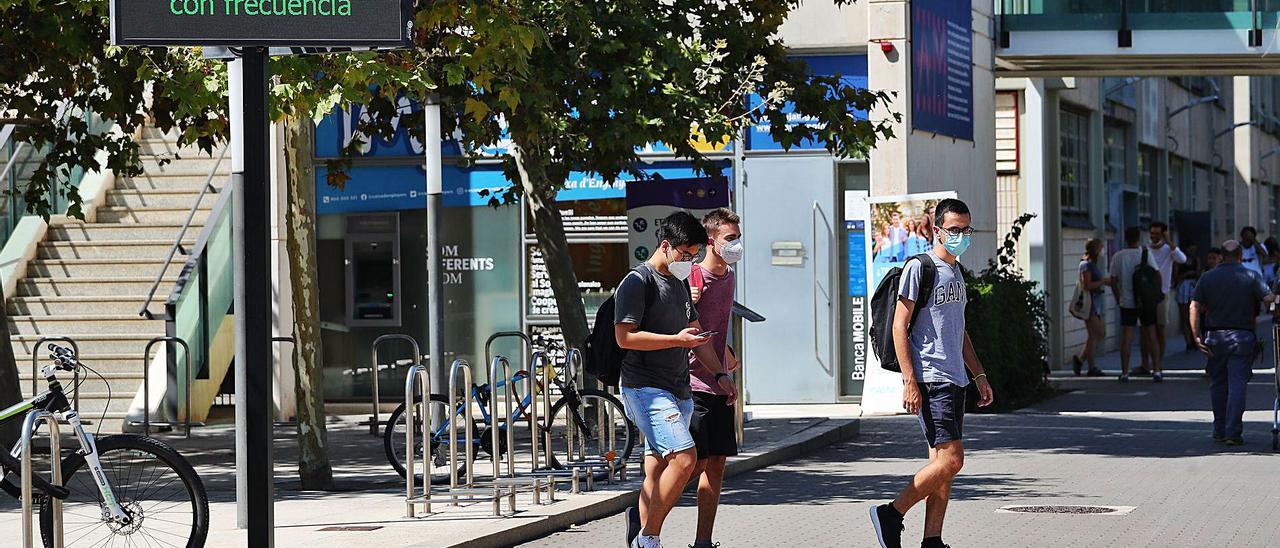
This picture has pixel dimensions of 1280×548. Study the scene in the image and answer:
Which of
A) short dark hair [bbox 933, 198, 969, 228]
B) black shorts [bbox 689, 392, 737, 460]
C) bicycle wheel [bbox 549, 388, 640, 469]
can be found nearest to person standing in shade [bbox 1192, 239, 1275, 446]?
bicycle wheel [bbox 549, 388, 640, 469]

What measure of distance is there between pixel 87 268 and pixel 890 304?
46.2 ft

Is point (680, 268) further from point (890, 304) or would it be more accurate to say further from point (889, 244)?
point (889, 244)

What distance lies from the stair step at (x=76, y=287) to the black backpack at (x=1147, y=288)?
1182 centimetres

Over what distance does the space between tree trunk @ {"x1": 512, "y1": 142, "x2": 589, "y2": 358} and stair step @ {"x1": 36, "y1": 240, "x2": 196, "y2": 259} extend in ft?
21.0

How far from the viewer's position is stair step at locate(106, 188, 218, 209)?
22250 millimetres

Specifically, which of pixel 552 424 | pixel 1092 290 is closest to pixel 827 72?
pixel 1092 290

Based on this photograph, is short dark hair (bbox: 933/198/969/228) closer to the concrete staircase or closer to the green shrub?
the green shrub

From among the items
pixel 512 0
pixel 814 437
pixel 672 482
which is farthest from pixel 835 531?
pixel 814 437

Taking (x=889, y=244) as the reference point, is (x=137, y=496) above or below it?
below

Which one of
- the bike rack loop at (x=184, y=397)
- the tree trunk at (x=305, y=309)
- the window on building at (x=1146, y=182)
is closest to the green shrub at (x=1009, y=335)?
the bike rack loop at (x=184, y=397)

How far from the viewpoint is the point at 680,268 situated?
923 centimetres

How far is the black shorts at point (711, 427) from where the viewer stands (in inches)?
374

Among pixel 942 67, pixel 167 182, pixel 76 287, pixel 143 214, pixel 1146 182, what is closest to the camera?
pixel 76 287

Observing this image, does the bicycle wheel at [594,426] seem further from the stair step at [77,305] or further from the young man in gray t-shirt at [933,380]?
the stair step at [77,305]
